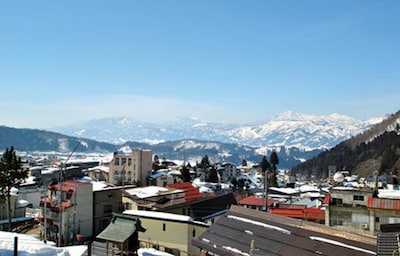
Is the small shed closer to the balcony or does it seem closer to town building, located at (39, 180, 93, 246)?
town building, located at (39, 180, 93, 246)

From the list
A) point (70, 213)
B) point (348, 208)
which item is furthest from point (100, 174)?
point (348, 208)

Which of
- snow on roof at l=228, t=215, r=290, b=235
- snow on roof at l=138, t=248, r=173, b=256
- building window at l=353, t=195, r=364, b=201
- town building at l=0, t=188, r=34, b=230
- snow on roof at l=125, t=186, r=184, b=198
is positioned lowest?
town building at l=0, t=188, r=34, b=230

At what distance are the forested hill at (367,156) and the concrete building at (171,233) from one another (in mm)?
79693

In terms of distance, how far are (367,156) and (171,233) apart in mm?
120383

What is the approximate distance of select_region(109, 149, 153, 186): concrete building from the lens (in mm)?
54250

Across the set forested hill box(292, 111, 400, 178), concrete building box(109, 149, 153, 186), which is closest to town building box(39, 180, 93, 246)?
concrete building box(109, 149, 153, 186)

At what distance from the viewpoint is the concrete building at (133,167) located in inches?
2136

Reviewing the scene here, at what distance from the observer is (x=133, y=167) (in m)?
54.8

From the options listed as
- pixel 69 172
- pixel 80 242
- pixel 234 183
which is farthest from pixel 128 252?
pixel 234 183

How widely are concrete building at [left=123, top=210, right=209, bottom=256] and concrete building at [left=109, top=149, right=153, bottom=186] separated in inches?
1164

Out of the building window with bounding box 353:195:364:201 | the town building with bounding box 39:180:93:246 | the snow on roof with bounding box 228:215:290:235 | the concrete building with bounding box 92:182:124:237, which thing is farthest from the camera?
the concrete building with bounding box 92:182:124:237

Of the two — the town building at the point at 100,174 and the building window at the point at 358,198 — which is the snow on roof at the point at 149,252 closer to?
the building window at the point at 358,198

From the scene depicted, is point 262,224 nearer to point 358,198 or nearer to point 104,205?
point 358,198

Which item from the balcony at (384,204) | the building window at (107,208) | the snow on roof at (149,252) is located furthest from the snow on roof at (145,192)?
the balcony at (384,204)
